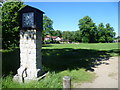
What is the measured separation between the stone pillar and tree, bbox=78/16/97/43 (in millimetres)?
53087

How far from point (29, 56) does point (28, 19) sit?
66.2 inches

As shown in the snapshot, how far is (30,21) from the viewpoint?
5059 millimetres

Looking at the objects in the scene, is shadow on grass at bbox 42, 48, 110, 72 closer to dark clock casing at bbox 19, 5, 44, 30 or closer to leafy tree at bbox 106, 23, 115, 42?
dark clock casing at bbox 19, 5, 44, 30

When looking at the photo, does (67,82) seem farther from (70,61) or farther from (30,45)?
(70,61)

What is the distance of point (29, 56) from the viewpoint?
5176 millimetres

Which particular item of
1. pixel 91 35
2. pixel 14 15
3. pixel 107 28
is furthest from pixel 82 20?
pixel 14 15

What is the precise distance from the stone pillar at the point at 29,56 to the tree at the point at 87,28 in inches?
2090

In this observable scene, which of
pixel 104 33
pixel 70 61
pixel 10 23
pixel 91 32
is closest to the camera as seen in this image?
pixel 70 61

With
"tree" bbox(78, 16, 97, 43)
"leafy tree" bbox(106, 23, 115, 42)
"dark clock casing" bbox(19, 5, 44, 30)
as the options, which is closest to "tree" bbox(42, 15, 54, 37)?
"tree" bbox(78, 16, 97, 43)

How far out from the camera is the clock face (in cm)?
500

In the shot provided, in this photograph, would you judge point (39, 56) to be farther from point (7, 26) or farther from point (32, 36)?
point (7, 26)

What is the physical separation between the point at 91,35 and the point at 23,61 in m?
57.1

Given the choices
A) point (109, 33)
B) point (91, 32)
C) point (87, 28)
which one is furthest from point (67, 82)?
point (109, 33)

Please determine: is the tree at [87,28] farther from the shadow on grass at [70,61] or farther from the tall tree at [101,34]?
the shadow on grass at [70,61]
